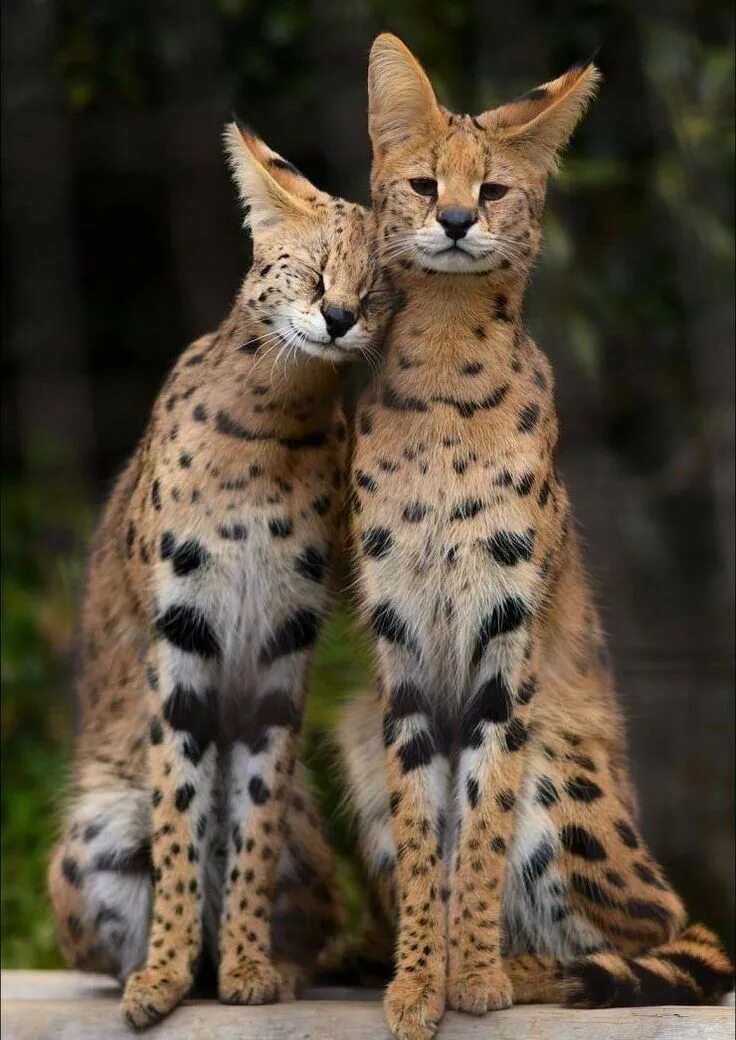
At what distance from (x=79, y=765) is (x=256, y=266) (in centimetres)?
147

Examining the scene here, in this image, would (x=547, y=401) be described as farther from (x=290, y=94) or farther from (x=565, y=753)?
(x=290, y=94)

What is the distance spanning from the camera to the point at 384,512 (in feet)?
12.7

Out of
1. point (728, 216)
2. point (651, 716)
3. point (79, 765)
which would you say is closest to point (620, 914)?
point (79, 765)

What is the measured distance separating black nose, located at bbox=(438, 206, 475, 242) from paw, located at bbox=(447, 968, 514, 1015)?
157 cm

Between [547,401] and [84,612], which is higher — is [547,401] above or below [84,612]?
above

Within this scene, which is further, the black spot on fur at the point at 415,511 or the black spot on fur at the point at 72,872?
the black spot on fur at the point at 72,872

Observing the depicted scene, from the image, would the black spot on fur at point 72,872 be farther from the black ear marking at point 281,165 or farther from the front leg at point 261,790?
the black ear marking at point 281,165

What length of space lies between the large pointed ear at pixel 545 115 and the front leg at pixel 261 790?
3.97 ft

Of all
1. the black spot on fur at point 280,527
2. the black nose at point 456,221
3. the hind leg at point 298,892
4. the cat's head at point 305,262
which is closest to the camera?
the black nose at point 456,221

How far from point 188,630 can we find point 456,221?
1.21 meters

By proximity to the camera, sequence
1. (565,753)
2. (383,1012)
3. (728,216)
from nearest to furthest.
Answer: (383,1012) < (565,753) < (728,216)

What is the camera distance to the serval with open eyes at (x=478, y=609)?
3.71 metres

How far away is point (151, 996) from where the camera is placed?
3.96m

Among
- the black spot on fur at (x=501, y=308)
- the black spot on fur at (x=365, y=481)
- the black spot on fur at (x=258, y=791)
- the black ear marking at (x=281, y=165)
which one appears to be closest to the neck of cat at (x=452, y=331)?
the black spot on fur at (x=501, y=308)
